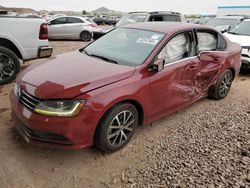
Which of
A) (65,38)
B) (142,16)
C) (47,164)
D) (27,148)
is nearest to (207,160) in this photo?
(47,164)

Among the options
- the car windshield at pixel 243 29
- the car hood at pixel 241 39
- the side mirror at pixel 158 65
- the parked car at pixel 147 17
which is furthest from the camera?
the parked car at pixel 147 17

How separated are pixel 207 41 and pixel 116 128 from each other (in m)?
2.45

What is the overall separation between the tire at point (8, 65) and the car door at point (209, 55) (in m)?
3.74

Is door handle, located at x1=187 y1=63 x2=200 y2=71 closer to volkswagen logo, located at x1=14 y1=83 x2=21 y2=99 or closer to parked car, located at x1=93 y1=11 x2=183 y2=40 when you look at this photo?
volkswagen logo, located at x1=14 y1=83 x2=21 y2=99

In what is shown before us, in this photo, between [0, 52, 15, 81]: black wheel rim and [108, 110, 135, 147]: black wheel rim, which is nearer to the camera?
[108, 110, 135, 147]: black wheel rim

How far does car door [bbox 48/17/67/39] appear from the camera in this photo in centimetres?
1330

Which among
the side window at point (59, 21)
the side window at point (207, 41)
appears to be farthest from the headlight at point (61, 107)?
the side window at point (59, 21)

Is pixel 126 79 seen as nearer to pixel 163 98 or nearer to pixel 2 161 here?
pixel 163 98

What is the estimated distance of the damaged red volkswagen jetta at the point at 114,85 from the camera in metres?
2.75

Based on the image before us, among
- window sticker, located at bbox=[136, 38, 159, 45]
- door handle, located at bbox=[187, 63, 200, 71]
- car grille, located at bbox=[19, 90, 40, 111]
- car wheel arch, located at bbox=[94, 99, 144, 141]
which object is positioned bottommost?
car wheel arch, located at bbox=[94, 99, 144, 141]

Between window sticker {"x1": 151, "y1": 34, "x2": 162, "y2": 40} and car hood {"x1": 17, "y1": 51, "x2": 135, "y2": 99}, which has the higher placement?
window sticker {"x1": 151, "y1": 34, "x2": 162, "y2": 40}

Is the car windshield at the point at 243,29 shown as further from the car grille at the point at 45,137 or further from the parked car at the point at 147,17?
the car grille at the point at 45,137

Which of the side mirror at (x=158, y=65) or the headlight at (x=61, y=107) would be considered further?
the side mirror at (x=158, y=65)

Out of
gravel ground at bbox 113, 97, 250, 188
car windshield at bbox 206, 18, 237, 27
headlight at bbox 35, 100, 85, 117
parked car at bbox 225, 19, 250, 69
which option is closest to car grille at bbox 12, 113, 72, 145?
headlight at bbox 35, 100, 85, 117
